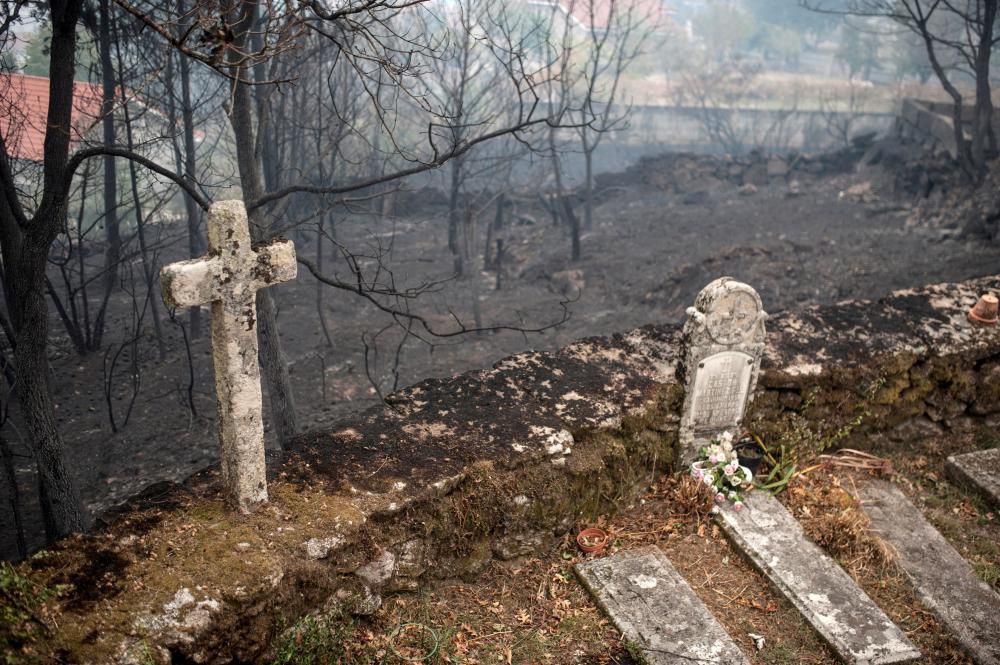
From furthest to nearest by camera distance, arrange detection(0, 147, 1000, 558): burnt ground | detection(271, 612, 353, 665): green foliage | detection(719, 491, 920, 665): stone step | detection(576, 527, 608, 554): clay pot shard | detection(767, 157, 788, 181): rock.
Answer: detection(767, 157, 788, 181): rock, detection(0, 147, 1000, 558): burnt ground, detection(576, 527, 608, 554): clay pot shard, detection(719, 491, 920, 665): stone step, detection(271, 612, 353, 665): green foliage

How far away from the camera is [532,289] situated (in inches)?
662

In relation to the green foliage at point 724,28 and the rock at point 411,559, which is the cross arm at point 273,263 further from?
the green foliage at point 724,28

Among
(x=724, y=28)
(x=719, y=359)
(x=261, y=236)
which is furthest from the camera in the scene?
(x=724, y=28)

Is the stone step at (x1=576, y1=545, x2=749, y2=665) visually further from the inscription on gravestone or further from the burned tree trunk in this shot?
the burned tree trunk

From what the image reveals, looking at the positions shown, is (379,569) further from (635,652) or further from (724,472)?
(724,472)

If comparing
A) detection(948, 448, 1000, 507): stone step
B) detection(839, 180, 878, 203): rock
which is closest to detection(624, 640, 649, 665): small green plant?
detection(948, 448, 1000, 507): stone step

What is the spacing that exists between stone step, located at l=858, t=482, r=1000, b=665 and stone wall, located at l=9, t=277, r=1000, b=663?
0.61m

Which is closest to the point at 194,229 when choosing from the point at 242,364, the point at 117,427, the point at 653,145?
the point at 117,427

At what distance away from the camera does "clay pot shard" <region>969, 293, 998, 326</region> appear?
19.4ft

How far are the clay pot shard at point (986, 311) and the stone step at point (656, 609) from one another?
11.6 feet

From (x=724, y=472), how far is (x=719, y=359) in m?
0.79

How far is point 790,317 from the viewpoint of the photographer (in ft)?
20.1

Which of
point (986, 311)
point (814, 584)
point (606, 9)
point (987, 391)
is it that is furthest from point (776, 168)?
point (606, 9)

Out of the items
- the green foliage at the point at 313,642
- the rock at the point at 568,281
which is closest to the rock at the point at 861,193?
the rock at the point at 568,281
